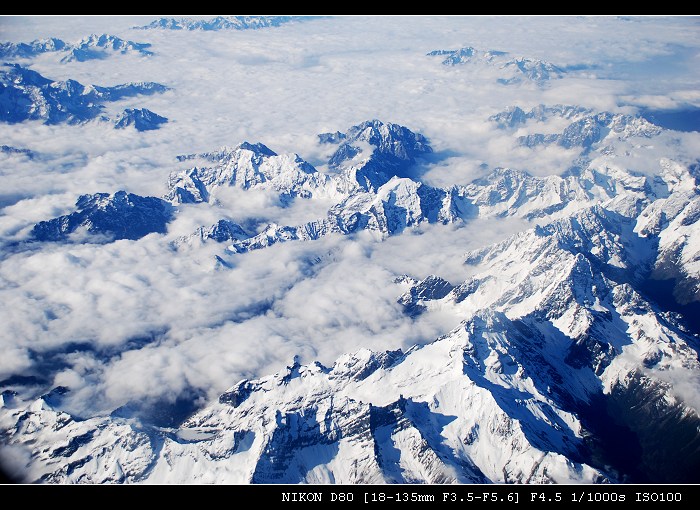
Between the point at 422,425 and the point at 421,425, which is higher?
the point at 421,425

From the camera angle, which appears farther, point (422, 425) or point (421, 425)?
point (422, 425)

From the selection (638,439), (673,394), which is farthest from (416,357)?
(673,394)

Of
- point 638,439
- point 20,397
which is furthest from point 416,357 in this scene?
point 20,397
